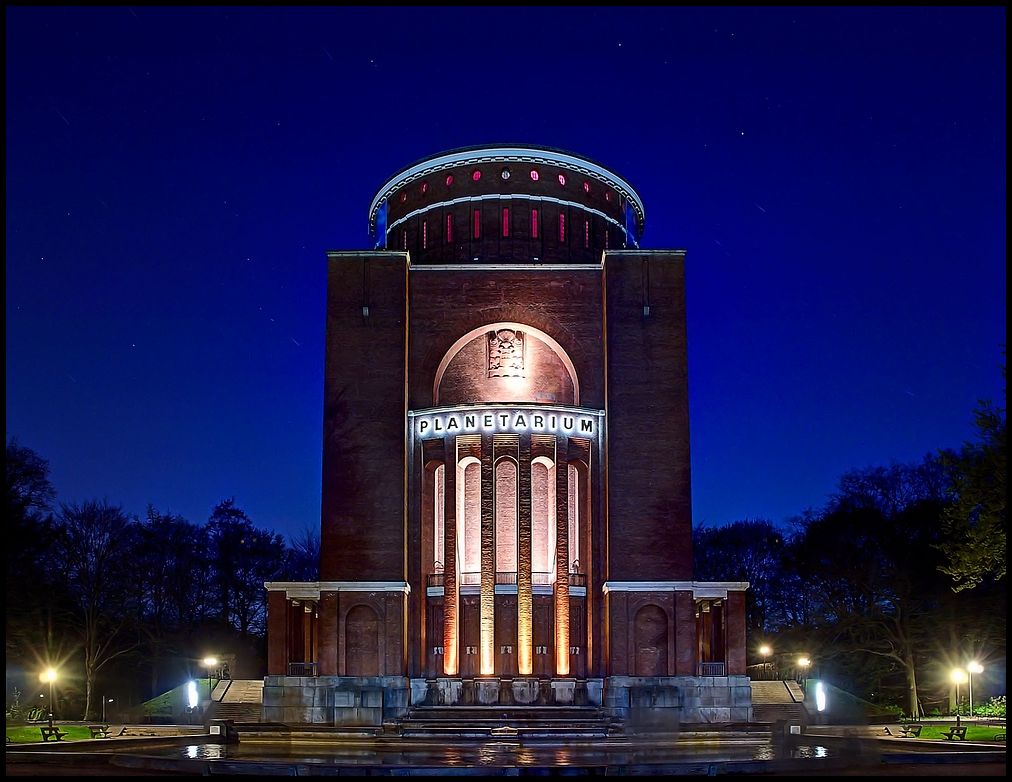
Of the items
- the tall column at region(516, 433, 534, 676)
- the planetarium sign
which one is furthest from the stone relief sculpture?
the tall column at region(516, 433, 534, 676)

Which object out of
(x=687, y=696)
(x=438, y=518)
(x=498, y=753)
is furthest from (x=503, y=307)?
(x=498, y=753)

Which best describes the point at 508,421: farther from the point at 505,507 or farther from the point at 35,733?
the point at 35,733

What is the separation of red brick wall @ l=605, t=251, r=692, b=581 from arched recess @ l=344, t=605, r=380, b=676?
756cm

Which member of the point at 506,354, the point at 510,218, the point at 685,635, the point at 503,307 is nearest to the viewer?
the point at 685,635

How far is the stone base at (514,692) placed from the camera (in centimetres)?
3653

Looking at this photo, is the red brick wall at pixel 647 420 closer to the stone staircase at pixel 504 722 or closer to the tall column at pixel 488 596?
the tall column at pixel 488 596

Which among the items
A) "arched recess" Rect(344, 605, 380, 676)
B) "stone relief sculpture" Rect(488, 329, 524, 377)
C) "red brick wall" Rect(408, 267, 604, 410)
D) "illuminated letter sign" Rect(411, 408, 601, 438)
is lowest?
"arched recess" Rect(344, 605, 380, 676)

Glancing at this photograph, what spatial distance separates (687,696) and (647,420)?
869 cm

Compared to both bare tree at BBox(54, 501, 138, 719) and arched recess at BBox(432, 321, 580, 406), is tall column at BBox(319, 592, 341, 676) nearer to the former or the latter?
arched recess at BBox(432, 321, 580, 406)

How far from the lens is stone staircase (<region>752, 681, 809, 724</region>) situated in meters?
38.7

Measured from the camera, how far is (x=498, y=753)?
28078 mm

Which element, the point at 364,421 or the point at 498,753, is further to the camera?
the point at 364,421

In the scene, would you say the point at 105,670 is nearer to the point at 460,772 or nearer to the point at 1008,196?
the point at 460,772

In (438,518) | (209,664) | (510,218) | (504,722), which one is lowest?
(504,722)
